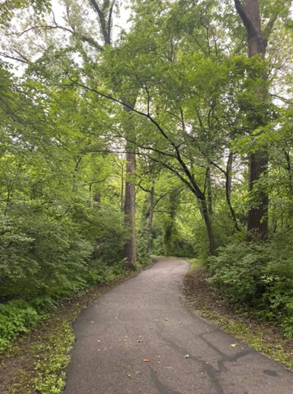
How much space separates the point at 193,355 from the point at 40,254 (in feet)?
11.1

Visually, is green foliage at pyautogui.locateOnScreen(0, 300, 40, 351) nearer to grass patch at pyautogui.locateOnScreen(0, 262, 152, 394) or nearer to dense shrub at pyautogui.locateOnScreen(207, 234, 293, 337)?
grass patch at pyautogui.locateOnScreen(0, 262, 152, 394)

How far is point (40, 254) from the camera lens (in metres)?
5.04

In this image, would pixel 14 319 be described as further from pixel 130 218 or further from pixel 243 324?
pixel 130 218

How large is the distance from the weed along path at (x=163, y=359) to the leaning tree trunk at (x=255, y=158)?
9.99 feet

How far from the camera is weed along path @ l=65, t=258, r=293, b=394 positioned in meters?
2.84

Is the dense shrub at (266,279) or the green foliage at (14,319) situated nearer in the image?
the green foliage at (14,319)

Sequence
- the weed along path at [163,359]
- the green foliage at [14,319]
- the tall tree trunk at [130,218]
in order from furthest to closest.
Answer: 1. the tall tree trunk at [130,218]
2. the green foliage at [14,319]
3. the weed along path at [163,359]

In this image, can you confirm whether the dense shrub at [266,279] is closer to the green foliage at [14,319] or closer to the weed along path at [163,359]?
the weed along path at [163,359]

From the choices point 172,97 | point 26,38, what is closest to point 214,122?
point 172,97

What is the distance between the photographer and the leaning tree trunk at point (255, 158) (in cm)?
662

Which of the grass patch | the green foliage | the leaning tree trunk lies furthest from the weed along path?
the leaning tree trunk

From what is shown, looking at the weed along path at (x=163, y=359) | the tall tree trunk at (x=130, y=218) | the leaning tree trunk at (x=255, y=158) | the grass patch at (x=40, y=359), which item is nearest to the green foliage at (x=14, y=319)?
the grass patch at (x=40, y=359)

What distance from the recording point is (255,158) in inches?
267

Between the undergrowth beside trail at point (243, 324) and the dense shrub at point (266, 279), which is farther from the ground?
the dense shrub at point (266, 279)
